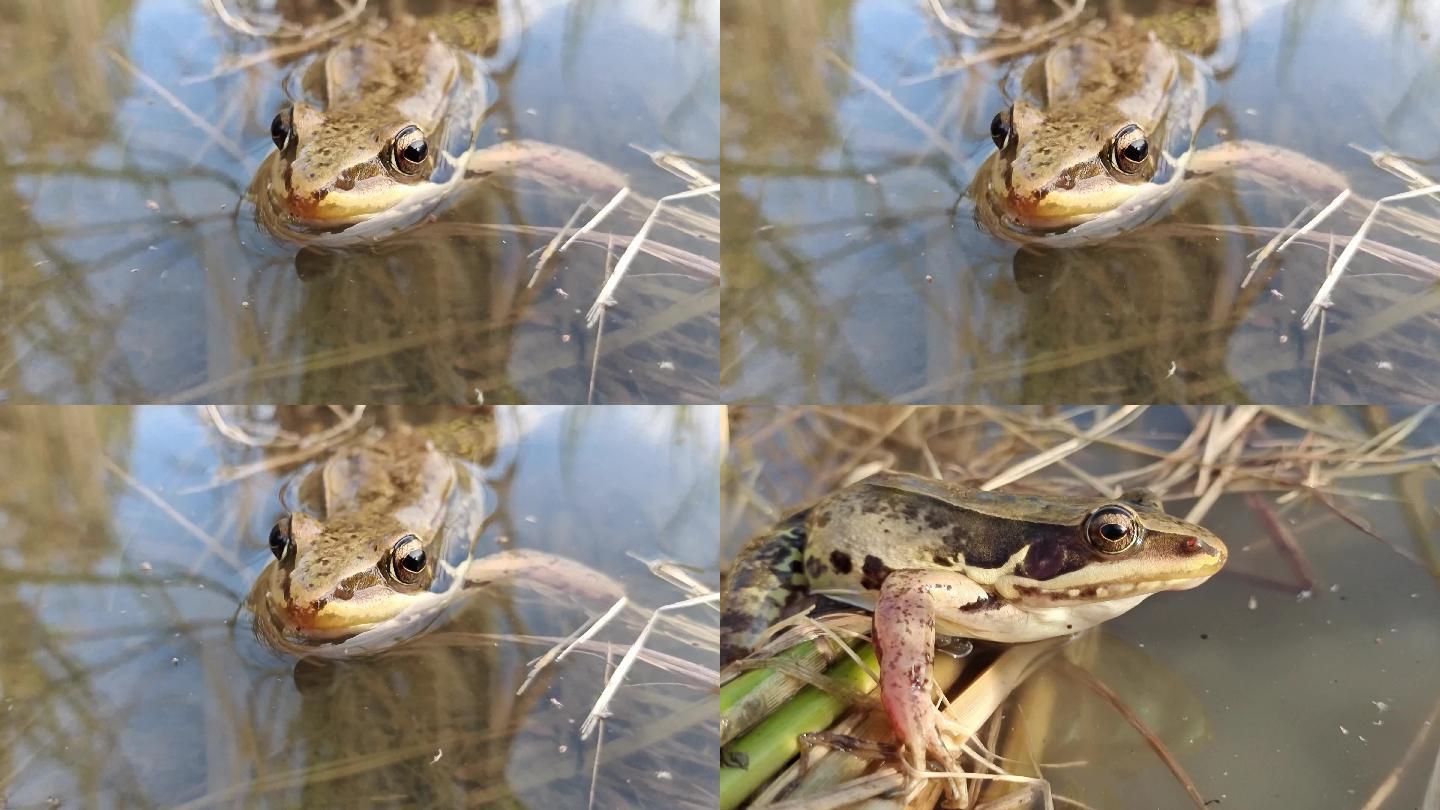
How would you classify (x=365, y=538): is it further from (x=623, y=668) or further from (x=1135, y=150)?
(x=1135, y=150)

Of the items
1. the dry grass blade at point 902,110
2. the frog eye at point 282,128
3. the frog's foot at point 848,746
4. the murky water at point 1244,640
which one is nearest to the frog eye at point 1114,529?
the murky water at point 1244,640

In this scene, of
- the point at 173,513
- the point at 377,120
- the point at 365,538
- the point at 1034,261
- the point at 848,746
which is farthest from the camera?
the point at 377,120

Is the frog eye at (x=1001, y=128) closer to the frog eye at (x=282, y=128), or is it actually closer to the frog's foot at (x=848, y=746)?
the frog's foot at (x=848, y=746)

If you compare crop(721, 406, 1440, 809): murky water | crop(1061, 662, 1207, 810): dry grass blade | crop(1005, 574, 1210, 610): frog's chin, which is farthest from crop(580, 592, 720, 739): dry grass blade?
crop(1061, 662, 1207, 810): dry grass blade

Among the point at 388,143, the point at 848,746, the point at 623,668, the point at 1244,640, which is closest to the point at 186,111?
the point at 388,143

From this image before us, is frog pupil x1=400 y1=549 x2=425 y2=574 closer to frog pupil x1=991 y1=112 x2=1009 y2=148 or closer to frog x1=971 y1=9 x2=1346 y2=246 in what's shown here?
frog x1=971 y1=9 x2=1346 y2=246

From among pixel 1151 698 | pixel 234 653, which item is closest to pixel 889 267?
pixel 1151 698

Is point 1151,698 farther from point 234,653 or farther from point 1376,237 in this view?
point 234,653
